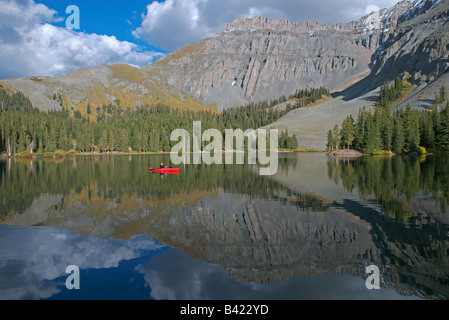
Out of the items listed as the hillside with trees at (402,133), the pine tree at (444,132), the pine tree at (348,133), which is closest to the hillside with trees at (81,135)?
the pine tree at (348,133)

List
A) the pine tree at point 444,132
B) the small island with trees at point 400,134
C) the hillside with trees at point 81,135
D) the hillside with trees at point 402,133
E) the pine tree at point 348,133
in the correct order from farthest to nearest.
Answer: the hillside with trees at point 81,135 < the pine tree at point 348,133 < the small island with trees at point 400,134 < the hillside with trees at point 402,133 < the pine tree at point 444,132

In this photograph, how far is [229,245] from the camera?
663 inches

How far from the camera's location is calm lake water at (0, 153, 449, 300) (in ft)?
39.6

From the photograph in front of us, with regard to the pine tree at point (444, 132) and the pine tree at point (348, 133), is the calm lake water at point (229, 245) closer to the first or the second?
the pine tree at point (444, 132)

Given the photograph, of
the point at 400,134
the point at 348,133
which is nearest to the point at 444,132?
the point at 400,134

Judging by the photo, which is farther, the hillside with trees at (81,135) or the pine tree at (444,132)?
the hillside with trees at (81,135)

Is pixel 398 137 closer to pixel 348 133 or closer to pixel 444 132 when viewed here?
pixel 444 132

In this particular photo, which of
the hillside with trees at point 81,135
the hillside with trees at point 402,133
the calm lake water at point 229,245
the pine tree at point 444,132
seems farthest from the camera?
the hillside with trees at point 81,135

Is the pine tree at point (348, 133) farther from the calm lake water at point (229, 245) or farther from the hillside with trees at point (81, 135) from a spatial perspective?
the calm lake water at point (229, 245)

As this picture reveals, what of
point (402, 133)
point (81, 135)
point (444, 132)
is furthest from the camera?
point (81, 135)

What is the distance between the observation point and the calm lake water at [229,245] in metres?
12.1

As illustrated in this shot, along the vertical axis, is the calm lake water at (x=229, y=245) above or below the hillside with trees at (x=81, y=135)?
below
